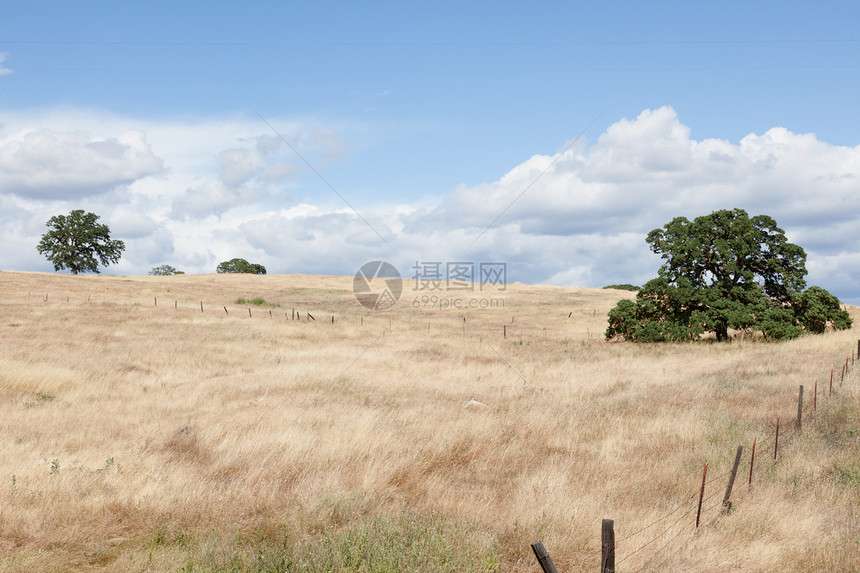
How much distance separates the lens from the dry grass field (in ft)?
21.3

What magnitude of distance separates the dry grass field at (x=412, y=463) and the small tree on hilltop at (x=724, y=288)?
24.5ft

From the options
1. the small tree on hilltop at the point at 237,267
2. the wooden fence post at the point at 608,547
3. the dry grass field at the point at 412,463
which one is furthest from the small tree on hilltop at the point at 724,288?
the small tree on hilltop at the point at 237,267

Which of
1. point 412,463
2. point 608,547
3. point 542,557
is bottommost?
point 412,463

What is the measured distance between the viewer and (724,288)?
30656 mm

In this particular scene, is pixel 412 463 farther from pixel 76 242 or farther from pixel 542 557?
pixel 76 242

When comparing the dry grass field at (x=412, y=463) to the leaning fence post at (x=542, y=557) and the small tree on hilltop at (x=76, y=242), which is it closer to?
the leaning fence post at (x=542, y=557)

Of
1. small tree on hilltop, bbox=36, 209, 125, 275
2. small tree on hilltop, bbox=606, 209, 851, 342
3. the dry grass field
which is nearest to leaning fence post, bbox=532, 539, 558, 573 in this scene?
the dry grass field

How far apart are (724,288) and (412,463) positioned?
27.3 m

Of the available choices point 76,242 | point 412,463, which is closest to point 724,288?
point 412,463

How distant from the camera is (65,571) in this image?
6.06 m

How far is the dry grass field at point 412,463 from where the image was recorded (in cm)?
649

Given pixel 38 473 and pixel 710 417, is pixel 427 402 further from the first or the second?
pixel 38 473

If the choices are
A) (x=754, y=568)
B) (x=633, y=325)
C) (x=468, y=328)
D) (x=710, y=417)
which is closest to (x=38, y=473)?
(x=754, y=568)

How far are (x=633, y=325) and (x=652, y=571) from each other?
88.1 feet
